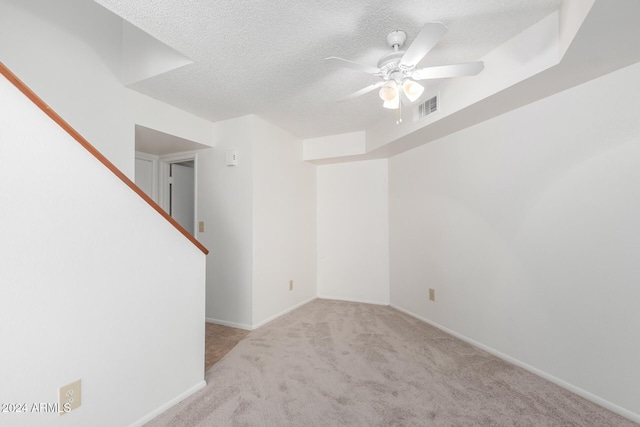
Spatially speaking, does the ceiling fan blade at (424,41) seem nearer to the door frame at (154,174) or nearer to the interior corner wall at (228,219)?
the interior corner wall at (228,219)

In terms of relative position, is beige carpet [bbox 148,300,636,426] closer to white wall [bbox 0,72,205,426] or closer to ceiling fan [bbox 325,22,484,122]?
white wall [bbox 0,72,205,426]

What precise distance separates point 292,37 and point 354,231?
2.88 metres

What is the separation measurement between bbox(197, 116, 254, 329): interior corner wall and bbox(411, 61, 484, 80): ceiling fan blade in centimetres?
195

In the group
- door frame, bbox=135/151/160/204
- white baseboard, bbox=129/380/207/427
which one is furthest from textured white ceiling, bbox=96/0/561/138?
white baseboard, bbox=129/380/207/427

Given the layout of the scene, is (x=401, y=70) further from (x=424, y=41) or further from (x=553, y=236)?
(x=553, y=236)

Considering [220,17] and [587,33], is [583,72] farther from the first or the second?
[220,17]

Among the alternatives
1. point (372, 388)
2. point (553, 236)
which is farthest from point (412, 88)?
point (372, 388)

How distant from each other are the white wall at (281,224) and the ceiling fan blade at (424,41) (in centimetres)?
198

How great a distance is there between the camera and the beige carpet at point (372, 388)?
1738 mm

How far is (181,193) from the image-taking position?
4266 mm

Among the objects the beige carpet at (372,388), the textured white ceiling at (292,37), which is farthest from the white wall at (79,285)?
the textured white ceiling at (292,37)

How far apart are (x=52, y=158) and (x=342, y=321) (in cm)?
297

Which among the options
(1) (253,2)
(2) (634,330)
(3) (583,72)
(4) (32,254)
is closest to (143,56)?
(1) (253,2)

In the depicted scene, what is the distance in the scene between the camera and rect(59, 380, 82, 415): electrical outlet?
1.32 metres
